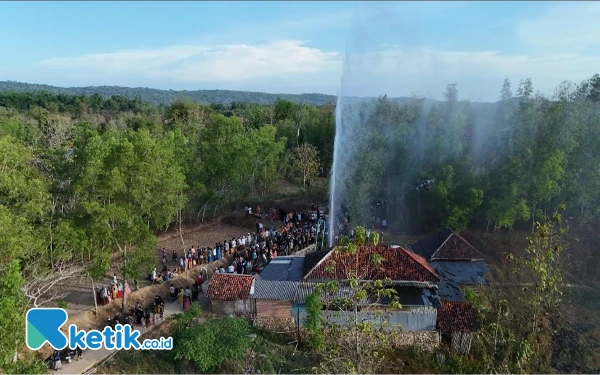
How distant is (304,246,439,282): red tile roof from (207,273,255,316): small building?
225 centimetres

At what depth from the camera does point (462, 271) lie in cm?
2091

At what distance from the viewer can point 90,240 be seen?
50.3ft

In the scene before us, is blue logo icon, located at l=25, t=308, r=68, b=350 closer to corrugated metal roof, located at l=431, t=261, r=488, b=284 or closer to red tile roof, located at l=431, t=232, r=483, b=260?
corrugated metal roof, located at l=431, t=261, r=488, b=284

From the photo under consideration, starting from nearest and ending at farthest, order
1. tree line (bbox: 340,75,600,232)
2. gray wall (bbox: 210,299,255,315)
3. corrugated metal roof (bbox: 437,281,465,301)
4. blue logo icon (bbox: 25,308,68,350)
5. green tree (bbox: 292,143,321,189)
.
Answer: blue logo icon (bbox: 25,308,68,350)
gray wall (bbox: 210,299,255,315)
corrugated metal roof (bbox: 437,281,465,301)
tree line (bbox: 340,75,600,232)
green tree (bbox: 292,143,321,189)

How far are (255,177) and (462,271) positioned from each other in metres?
18.5

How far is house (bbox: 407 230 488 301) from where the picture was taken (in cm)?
2048

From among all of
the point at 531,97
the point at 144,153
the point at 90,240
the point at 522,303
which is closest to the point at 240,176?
the point at 144,153

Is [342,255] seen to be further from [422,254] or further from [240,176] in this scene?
[240,176]

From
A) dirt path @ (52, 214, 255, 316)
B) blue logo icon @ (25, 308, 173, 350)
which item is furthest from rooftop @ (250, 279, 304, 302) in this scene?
dirt path @ (52, 214, 255, 316)

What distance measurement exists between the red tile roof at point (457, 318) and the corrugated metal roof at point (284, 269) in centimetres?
532

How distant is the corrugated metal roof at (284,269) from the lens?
18053 millimetres

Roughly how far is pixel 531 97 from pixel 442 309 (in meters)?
17.0

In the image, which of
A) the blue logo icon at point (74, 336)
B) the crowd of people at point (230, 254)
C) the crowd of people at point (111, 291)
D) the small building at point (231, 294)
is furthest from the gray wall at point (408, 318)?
the crowd of people at point (111, 291)

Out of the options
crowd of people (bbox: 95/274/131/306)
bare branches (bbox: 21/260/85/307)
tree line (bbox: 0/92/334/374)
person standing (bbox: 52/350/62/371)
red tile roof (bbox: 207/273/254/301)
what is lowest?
person standing (bbox: 52/350/62/371)
